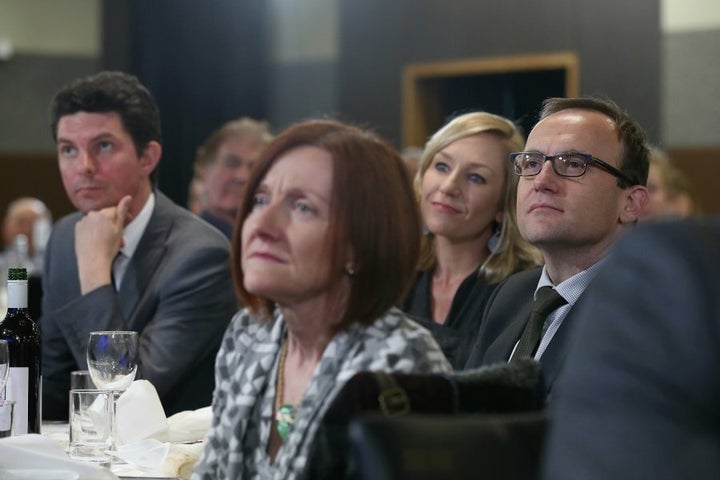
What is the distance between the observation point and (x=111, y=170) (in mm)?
3445

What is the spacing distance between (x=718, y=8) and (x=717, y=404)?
22.8ft

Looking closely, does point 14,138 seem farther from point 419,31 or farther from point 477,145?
point 477,145

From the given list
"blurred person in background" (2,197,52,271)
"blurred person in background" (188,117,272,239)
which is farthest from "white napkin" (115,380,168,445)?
"blurred person in background" (2,197,52,271)

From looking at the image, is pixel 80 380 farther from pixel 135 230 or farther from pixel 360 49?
pixel 360 49

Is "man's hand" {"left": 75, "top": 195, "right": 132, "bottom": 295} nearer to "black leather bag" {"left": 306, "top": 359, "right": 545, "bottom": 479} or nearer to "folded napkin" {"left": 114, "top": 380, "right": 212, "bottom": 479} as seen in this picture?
"folded napkin" {"left": 114, "top": 380, "right": 212, "bottom": 479}

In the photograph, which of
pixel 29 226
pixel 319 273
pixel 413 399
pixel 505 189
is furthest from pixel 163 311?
pixel 29 226

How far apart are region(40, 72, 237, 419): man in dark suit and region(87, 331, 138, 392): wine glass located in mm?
545

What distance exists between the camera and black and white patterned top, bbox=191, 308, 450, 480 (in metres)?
1.72

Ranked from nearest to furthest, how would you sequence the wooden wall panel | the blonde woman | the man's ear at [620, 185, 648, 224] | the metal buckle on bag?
the metal buckle on bag → the man's ear at [620, 185, 648, 224] → the blonde woman → the wooden wall panel

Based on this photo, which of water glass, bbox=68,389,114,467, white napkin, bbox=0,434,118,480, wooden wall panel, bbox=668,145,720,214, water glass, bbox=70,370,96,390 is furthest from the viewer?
wooden wall panel, bbox=668,145,720,214

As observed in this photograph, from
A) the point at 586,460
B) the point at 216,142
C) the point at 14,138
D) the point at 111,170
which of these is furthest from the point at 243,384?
the point at 14,138

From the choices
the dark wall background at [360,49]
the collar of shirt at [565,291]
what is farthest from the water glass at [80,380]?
the dark wall background at [360,49]

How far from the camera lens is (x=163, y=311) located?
10.5 feet

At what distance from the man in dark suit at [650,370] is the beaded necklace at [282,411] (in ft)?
2.09
